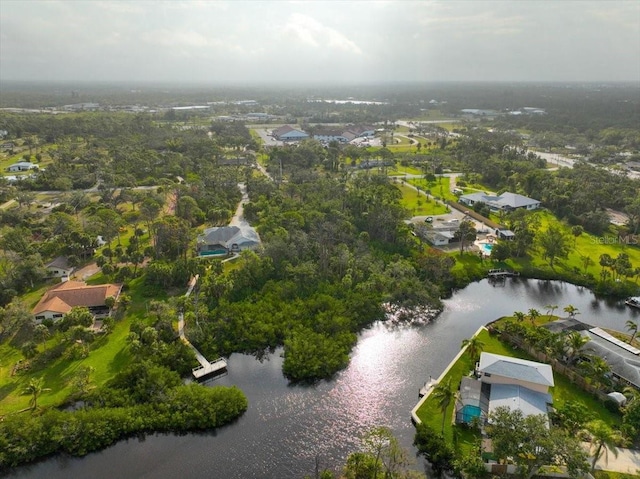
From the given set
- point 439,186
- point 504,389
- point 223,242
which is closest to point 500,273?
point 504,389

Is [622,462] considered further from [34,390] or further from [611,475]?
[34,390]

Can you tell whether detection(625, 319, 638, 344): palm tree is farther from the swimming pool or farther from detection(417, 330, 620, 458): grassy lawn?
the swimming pool

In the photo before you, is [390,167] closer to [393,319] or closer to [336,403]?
[393,319]

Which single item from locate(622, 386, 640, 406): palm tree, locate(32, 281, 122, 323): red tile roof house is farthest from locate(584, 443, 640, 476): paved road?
locate(32, 281, 122, 323): red tile roof house

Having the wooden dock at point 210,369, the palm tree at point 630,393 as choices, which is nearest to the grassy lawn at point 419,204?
the palm tree at point 630,393

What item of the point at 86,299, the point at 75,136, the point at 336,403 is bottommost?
the point at 336,403

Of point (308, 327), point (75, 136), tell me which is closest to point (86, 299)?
point (308, 327)

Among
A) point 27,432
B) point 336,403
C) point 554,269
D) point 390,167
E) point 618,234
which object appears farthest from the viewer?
point 390,167
